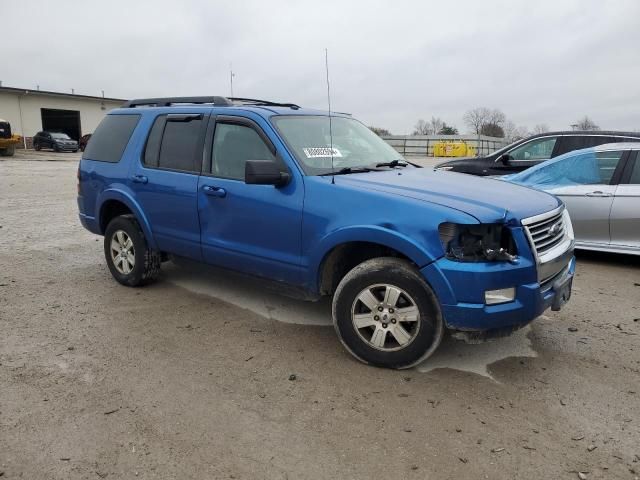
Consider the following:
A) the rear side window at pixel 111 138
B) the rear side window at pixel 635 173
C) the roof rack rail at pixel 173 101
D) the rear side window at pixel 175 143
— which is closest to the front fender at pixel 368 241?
the rear side window at pixel 175 143

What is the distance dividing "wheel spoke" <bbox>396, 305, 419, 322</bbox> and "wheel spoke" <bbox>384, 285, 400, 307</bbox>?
0.06m

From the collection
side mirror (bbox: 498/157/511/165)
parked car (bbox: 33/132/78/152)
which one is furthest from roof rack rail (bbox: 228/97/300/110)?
parked car (bbox: 33/132/78/152)

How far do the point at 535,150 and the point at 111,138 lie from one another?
719 cm

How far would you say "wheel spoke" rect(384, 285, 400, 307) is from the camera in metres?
3.57

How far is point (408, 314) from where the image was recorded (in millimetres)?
3566

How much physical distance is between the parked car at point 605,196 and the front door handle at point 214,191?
4600mm

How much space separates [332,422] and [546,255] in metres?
1.80

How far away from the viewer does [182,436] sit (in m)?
2.93

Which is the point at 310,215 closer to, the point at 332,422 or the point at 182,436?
the point at 332,422

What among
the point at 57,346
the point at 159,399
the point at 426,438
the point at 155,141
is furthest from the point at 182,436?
the point at 155,141

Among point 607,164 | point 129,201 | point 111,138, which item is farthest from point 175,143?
point 607,164

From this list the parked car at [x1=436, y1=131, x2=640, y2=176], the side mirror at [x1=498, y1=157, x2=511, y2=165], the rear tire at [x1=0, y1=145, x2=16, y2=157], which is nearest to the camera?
the parked car at [x1=436, y1=131, x2=640, y2=176]

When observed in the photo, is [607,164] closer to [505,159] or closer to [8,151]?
[505,159]

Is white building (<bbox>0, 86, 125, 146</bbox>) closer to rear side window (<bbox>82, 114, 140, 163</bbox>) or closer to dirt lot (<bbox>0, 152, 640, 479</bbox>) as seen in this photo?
rear side window (<bbox>82, 114, 140, 163</bbox>)
